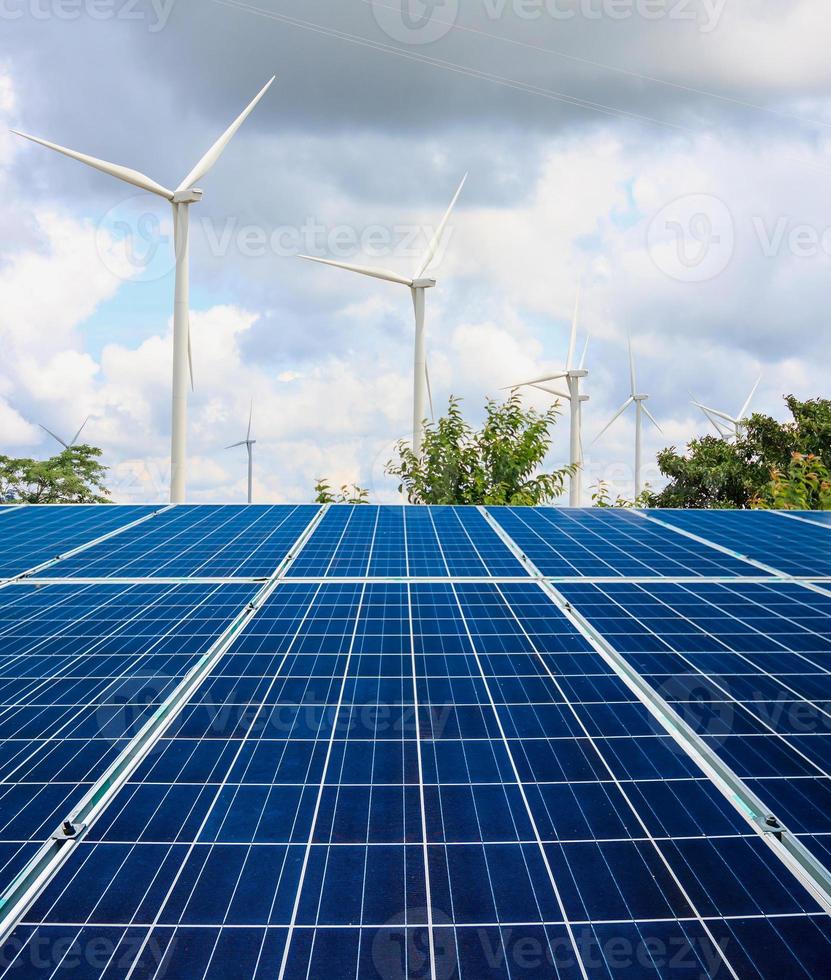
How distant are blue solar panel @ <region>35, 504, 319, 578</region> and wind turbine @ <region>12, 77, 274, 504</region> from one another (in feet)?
68.8

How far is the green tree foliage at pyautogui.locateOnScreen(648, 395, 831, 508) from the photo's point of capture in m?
51.2

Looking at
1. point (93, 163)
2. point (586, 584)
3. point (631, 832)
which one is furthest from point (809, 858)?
point (93, 163)

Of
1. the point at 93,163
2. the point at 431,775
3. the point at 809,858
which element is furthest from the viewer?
the point at 93,163

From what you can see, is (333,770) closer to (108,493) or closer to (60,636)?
(60,636)

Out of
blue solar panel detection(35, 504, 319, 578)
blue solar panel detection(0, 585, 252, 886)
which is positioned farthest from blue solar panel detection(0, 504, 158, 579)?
blue solar panel detection(0, 585, 252, 886)

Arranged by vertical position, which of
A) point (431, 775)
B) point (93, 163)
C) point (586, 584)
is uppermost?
point (93, 163)

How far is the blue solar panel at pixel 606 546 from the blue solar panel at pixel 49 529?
594 cm

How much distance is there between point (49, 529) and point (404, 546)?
5.44 meters

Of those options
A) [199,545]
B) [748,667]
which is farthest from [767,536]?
[199,545]

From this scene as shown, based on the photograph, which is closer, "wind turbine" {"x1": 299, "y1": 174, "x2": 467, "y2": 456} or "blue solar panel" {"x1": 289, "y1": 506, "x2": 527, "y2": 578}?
"blue solar panel" {"x1": 289, "y1": 506, "x2": 527, "y2": 578}

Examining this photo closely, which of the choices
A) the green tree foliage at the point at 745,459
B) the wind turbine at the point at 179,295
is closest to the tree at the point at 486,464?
the wind turbine at the point at 179,295

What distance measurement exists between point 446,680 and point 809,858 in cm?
270

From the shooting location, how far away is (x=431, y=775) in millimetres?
4824

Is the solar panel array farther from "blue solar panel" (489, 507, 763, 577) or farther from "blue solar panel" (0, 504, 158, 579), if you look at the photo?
"blue solar panel" (0, 504, 158, 579)
